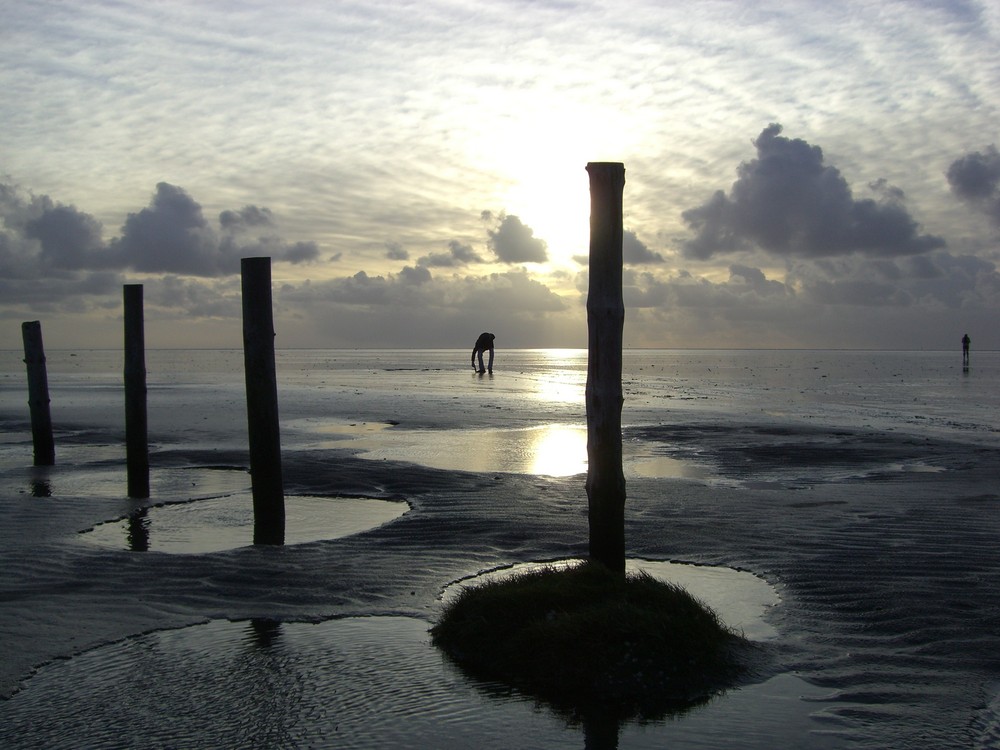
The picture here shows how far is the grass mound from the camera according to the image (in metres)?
5.44

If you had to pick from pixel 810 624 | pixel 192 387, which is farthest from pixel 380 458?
pixel 192 387

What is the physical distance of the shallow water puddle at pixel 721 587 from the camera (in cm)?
687

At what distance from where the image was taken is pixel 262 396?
10000 millimetres

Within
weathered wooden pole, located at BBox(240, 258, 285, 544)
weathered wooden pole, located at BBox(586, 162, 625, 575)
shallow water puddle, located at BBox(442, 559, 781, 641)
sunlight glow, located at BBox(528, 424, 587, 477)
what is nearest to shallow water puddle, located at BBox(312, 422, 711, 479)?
sunlight glow, located at BBox(528, 424, 587, 477)

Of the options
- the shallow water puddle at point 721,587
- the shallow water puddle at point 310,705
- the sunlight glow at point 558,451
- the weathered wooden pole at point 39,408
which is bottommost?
the sunlight glow at point 558,451

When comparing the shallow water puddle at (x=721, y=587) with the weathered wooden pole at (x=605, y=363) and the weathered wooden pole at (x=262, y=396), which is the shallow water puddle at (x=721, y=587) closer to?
the weathered wooden pole at (x=605, y=363)

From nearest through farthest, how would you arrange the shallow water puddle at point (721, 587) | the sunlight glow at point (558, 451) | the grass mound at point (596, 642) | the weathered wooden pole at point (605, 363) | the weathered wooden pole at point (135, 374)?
the grass mound at point (596, 642)
the shallow water puddle at point (721, 587)
the weathered wooden pole at point (605, 363)
the weathered wooden pole at point (135, 374)
the sunlight glow at point (558, 451)

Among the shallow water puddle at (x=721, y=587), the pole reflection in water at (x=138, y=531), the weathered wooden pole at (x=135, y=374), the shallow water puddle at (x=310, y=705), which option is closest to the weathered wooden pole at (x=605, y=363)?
the shallow water puddle at (x=721, y=587)

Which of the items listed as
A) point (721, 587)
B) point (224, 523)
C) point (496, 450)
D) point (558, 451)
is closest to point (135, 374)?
point (224, 523)

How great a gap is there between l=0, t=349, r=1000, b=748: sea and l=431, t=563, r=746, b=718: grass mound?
187 millimetres

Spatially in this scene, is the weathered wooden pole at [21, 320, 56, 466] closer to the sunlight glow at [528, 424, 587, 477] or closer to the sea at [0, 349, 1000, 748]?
the sea at [0, 349, 1000, 748]

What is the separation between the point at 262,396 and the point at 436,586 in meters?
3.39

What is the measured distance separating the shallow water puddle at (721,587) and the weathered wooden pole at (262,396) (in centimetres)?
276

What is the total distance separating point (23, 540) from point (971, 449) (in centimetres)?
1730
